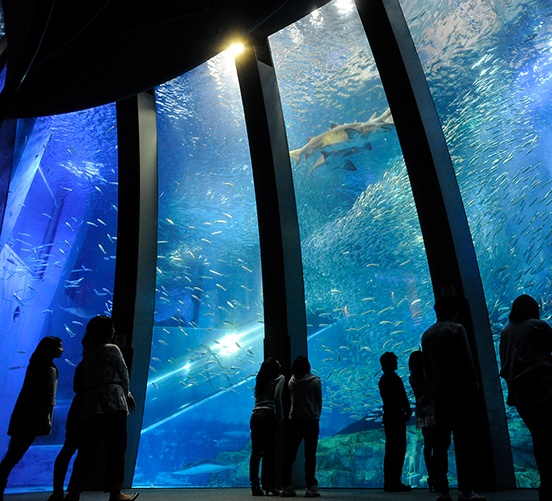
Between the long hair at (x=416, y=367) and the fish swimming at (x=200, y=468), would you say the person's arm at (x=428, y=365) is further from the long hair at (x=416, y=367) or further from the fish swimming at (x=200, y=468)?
the fish swimming at (x=200, y=468)

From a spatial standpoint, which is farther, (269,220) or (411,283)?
(411,283)

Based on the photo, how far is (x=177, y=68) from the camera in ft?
18.9

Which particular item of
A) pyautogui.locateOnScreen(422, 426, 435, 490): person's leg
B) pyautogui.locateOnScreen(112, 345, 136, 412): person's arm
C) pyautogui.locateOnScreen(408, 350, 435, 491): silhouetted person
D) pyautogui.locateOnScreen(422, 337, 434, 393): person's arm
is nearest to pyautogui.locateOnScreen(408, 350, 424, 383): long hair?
pyautogui.locateOnScreen(408, 350, 435, 491): silhouetted person

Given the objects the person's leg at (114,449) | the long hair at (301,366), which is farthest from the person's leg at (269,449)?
the person's leg at (114,449)

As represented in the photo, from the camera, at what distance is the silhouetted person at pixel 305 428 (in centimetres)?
423

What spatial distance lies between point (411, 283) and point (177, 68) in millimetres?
10931

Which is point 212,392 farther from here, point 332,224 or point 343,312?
point 332,224

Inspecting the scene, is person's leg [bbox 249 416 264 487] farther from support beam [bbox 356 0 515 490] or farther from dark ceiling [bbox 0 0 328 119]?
dark ceiling [bbox 0 0 328 119]

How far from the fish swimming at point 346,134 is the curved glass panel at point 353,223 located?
0.09 feet

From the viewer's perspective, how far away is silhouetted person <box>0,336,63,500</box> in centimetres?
364

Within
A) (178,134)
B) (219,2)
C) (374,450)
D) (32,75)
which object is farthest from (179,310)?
(219,2)

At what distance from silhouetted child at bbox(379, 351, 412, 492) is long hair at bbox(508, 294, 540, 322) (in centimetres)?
200

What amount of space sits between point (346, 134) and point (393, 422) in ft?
25.1

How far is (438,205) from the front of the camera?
5004mm
